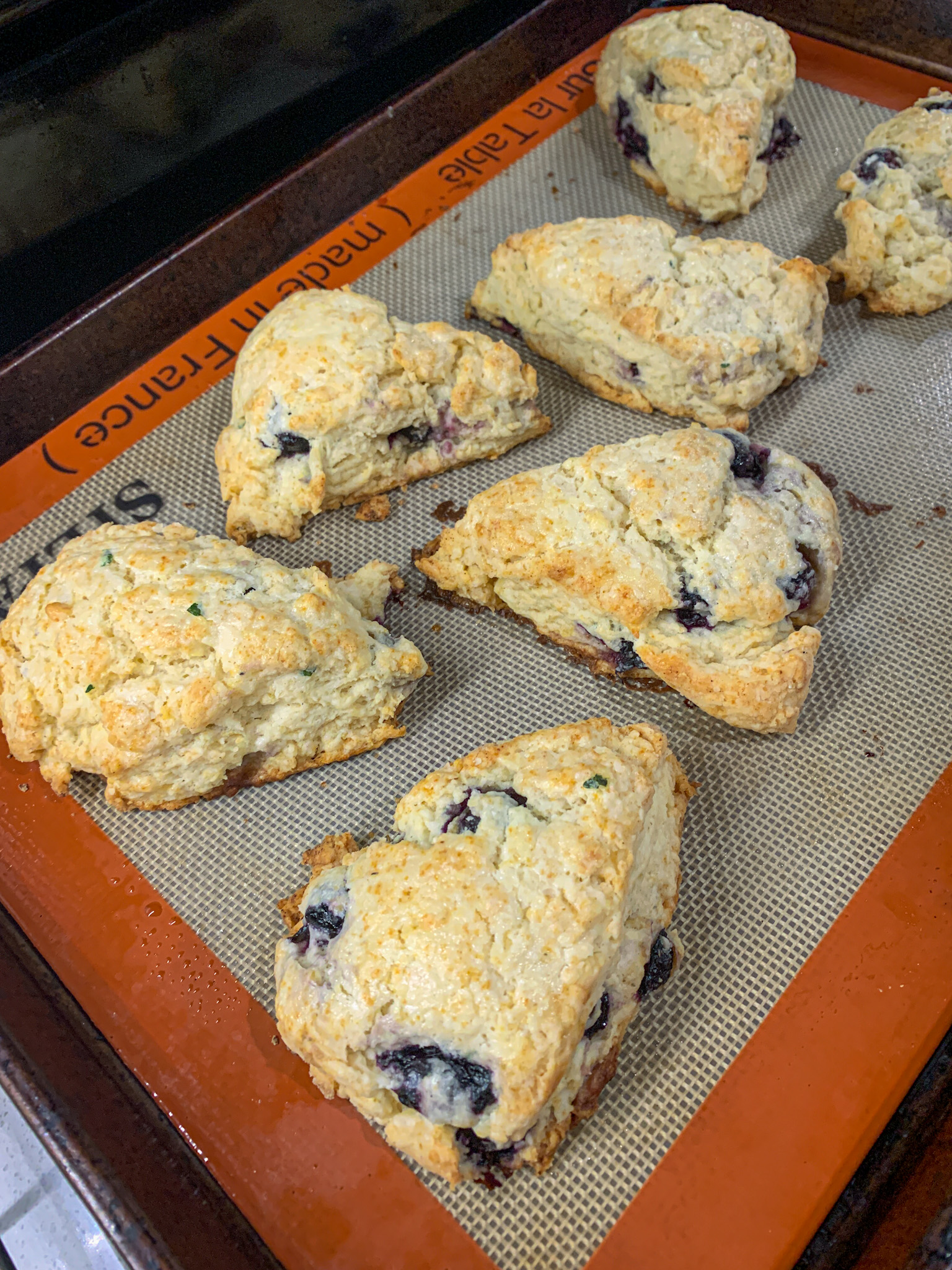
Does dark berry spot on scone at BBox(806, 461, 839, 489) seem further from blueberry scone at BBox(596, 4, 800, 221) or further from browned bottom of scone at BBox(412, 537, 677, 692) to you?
blueberry scone at BBox(596, 4, 800, 221)

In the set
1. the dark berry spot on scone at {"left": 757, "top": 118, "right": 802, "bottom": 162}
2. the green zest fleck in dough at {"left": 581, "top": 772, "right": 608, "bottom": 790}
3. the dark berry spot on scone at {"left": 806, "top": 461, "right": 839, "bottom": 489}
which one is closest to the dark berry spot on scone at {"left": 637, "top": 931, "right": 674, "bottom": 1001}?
the green zest fleck in dough at {"left": 581, "top": 772, "right": 608, "bottom": 790}

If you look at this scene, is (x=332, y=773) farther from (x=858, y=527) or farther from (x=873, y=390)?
(x=873, y=390)

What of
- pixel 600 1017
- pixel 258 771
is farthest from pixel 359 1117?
pixel 258 771

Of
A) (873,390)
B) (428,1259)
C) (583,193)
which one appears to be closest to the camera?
(428,1259)

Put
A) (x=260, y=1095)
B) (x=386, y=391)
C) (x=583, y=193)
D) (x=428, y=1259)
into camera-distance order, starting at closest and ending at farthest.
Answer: (x=428, y=1259) < (x=260, y=1095) < (x=386, y=391) < (x=583, y=193)

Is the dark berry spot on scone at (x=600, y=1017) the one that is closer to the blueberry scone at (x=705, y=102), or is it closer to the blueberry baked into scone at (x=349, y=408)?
the blueberry baked into scone at (x=349, y=408)

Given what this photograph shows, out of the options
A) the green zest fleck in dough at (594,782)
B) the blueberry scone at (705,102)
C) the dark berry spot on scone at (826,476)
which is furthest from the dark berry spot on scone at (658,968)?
the blueberry scone at (705,102)

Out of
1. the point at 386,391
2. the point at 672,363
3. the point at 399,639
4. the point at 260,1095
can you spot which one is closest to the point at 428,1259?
the point at 260,1095
